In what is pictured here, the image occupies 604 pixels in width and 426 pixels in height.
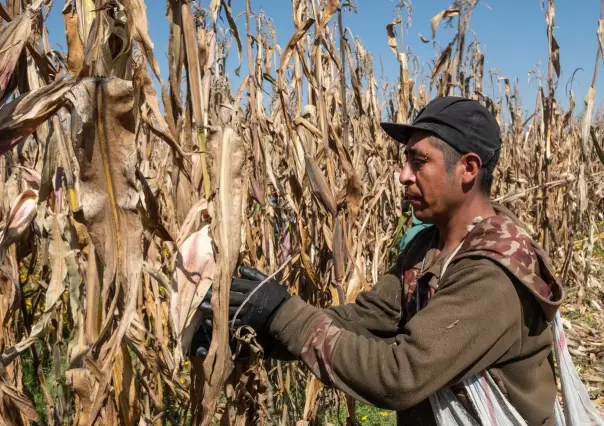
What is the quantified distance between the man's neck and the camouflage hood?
0.10 m

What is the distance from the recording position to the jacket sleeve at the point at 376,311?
178cm

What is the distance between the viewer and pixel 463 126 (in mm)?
1575

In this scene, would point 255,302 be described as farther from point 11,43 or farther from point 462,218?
point 11,43

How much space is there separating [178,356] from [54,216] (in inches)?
21.7

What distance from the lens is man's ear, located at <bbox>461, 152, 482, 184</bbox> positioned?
5.19 feet

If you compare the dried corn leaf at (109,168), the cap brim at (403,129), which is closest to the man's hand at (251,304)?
the dried corn leaf at (109,168)

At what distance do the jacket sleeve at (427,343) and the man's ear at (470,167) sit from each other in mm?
266

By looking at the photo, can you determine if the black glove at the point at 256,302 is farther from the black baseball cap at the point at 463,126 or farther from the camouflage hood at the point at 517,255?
the black baseball cap at the point at 463,126

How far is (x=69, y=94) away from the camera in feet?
3.29

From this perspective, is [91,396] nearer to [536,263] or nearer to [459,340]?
[459,340]

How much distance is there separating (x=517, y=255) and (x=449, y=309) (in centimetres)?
22

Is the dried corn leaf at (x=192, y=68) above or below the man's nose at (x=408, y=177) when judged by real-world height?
above

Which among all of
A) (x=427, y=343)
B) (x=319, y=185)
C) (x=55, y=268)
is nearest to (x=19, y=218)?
(x=55, y=268)

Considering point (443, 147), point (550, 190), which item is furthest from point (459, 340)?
point (550, 190)
